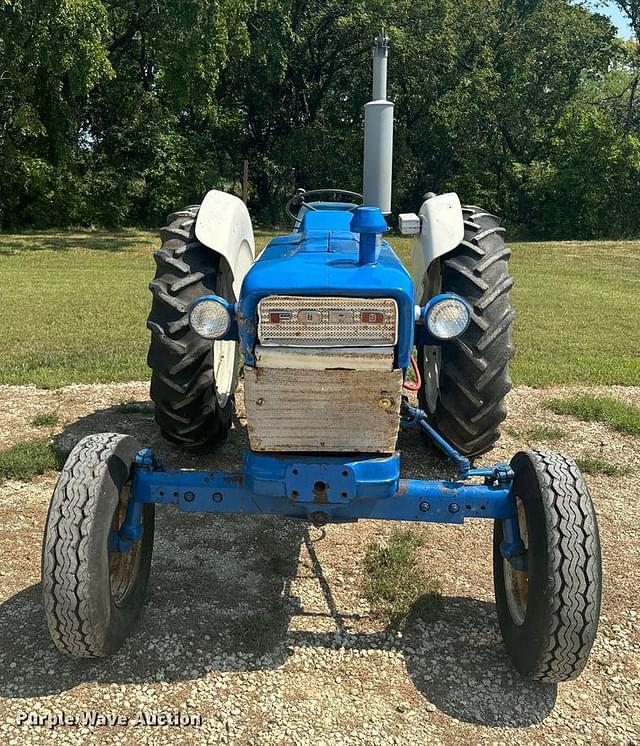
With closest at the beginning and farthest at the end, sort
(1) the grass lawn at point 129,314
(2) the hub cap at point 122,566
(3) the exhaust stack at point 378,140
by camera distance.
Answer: (2) the hub cap at point 122,566 → (3) the exhaust stack at point 378,140 → (1) the grass lawn at point 129,314

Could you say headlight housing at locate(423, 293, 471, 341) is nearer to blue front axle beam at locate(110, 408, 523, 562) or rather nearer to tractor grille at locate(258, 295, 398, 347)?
tractor grille at locate(258, 295, 398, 347)

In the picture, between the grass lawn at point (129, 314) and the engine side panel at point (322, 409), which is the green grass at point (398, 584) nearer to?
the engine side panel at point (322, 409)

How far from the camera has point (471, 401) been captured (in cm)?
368

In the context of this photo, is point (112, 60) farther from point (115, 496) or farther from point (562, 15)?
point (115, 496)

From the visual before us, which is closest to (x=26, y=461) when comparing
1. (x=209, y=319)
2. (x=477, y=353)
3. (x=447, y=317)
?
(x=209, y=319)

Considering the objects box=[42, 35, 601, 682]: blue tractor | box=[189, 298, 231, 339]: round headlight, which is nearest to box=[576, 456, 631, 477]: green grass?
box=[42, 35, 601, 682]: blue tractor

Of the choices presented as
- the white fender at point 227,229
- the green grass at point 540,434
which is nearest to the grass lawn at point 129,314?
the green grass at point 540,434

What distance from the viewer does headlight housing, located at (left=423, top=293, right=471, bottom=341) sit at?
2760 millimetres

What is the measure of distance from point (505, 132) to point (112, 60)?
1312cm

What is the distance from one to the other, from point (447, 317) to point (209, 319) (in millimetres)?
864

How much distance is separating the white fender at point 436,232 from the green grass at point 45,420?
8.60 feet

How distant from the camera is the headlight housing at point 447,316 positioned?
9.05 ft

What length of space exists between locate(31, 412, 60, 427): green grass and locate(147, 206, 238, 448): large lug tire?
55.4 inches

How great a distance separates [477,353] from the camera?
11.9 ft
